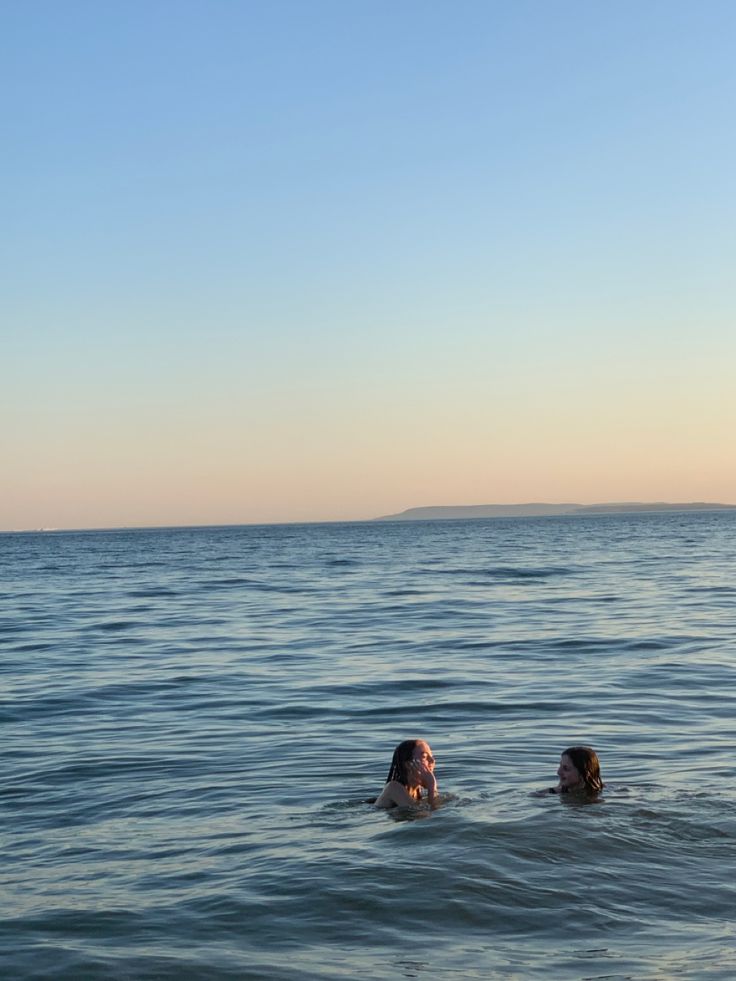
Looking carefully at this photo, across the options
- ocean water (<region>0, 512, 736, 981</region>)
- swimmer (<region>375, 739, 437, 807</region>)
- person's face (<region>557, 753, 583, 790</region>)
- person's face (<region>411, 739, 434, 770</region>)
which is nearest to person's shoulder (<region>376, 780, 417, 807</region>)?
swimmer (<region>375, 739, 437, 807</region>)

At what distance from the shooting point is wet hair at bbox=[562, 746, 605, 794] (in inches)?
434

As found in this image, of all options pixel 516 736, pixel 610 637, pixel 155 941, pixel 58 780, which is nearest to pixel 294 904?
pixel 155 941

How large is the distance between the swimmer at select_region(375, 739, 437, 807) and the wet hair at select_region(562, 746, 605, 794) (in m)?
1.32

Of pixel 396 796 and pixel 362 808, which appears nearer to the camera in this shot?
pixel 396 796

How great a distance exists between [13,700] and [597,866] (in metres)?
11.9

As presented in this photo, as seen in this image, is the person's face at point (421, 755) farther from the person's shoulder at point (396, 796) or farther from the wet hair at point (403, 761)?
the person's shoulder at point (396, 796)

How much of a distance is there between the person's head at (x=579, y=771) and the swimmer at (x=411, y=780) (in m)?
1.24

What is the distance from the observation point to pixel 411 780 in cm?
1095

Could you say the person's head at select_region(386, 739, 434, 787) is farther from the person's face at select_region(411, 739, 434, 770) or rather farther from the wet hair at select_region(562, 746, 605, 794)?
the wet hair at select_region(562, 746, 605, 794)

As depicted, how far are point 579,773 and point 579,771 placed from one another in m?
0.02

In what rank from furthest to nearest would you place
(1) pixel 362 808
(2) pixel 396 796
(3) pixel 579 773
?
(1) pixel 362 808 → (3) pixel 579 773 → (2) pixel 396 796

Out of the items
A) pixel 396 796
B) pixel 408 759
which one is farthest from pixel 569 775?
pixel 396 796

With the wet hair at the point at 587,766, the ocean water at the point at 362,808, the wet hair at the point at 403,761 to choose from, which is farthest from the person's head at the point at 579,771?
the wet hair at the point at 403,761

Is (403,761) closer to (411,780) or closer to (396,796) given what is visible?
(411,780)
